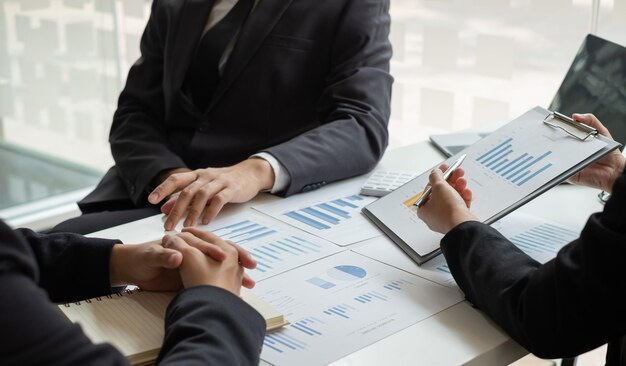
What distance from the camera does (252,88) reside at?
1.89 meters

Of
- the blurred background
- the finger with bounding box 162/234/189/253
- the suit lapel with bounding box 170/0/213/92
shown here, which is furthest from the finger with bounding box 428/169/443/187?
the blurred background

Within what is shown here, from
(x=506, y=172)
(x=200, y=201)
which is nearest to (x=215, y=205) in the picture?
(x=200, y=201)

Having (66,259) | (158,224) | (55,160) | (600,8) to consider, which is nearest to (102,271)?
(66,259)

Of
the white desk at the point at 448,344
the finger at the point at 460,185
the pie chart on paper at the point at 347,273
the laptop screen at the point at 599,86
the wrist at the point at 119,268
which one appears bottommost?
the pie chart on paper at the point at 347,273

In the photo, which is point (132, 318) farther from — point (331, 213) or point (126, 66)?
point (126, 66)

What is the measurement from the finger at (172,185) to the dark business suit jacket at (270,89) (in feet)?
0.81

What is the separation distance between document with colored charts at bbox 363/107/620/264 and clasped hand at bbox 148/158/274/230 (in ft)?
0.72

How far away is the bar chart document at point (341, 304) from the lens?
1087mm

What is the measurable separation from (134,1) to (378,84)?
207 centimetres

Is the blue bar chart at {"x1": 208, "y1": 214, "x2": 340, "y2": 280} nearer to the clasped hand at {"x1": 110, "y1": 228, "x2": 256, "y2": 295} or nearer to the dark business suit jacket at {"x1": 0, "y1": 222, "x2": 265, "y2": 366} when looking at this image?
the clasped hand at {"x1": 110, "y1": 228, "x2": 256, "y2": 295}

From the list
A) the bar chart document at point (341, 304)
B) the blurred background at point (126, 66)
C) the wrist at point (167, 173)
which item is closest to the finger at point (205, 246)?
the bar chart document at point (341, 304)

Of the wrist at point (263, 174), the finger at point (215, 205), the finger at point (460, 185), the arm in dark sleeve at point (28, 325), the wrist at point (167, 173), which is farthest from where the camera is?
the wrist at point (167, 173)

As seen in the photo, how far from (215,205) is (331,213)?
217mm

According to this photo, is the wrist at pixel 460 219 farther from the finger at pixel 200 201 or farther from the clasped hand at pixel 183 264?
the finger at pixel 200 201
